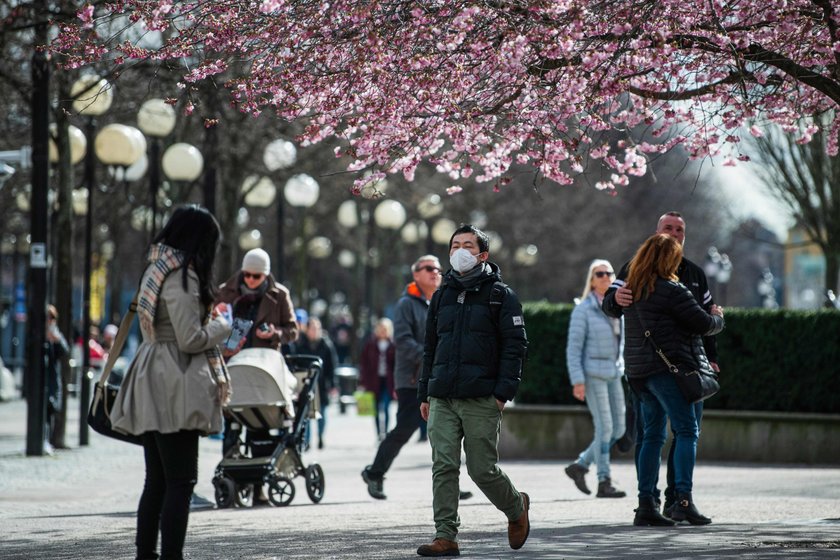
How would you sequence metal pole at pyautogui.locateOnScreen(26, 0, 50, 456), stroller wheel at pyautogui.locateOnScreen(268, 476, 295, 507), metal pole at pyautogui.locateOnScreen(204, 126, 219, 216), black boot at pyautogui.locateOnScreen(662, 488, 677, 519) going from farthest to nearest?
metal pole at pyautogui.locateOnScreen(204, 126, 219, 216)
metal pole at pyautogui.locateOnScreen(26, 0, 50, 456)
stroller wheel at pyautogui.locateOnScreen(268, 476, 295, 507)
black boot at pyautogui.locateOnScreen(662, 488, 677, 519)

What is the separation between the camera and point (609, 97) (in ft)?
34.2

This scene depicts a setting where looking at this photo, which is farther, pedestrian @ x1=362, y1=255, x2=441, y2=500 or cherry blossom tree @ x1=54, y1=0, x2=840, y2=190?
pedestrian @ x1=362, y1=255, x2=441, y2=500

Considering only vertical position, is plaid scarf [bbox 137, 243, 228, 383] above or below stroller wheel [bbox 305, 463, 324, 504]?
above

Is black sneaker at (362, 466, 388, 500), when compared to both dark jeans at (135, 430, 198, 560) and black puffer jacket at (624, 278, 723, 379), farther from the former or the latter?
dark jeans at (135, 430, 198, 560)

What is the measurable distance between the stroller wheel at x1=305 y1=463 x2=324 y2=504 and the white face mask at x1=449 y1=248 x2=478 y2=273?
4.44 meters

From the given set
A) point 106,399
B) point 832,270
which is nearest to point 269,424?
point 106,399

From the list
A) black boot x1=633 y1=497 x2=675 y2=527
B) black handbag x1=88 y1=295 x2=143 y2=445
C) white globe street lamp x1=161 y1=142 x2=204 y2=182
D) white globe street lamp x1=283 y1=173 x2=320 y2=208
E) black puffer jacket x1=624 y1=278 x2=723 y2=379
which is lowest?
black boot x1=633 y1=497 x2=675 y2=527

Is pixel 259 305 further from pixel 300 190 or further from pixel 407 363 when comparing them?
pixel 300 190

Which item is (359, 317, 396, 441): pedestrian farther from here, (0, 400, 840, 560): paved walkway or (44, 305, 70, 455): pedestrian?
(44, 305, 70, 455): pedestrian

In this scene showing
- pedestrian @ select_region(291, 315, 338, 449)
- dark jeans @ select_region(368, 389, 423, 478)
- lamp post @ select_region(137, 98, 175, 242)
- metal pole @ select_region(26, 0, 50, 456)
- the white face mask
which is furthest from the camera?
pedestrian @ select_region(291, 315, 338, 449)

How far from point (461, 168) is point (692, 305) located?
277 cm

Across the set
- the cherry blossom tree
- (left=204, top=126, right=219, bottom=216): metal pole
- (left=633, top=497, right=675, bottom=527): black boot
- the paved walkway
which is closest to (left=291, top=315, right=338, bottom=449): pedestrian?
(left=204, top=126, right=219, bottom=216): metal pole

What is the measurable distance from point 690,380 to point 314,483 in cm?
403

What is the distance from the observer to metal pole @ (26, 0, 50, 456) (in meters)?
16.3
